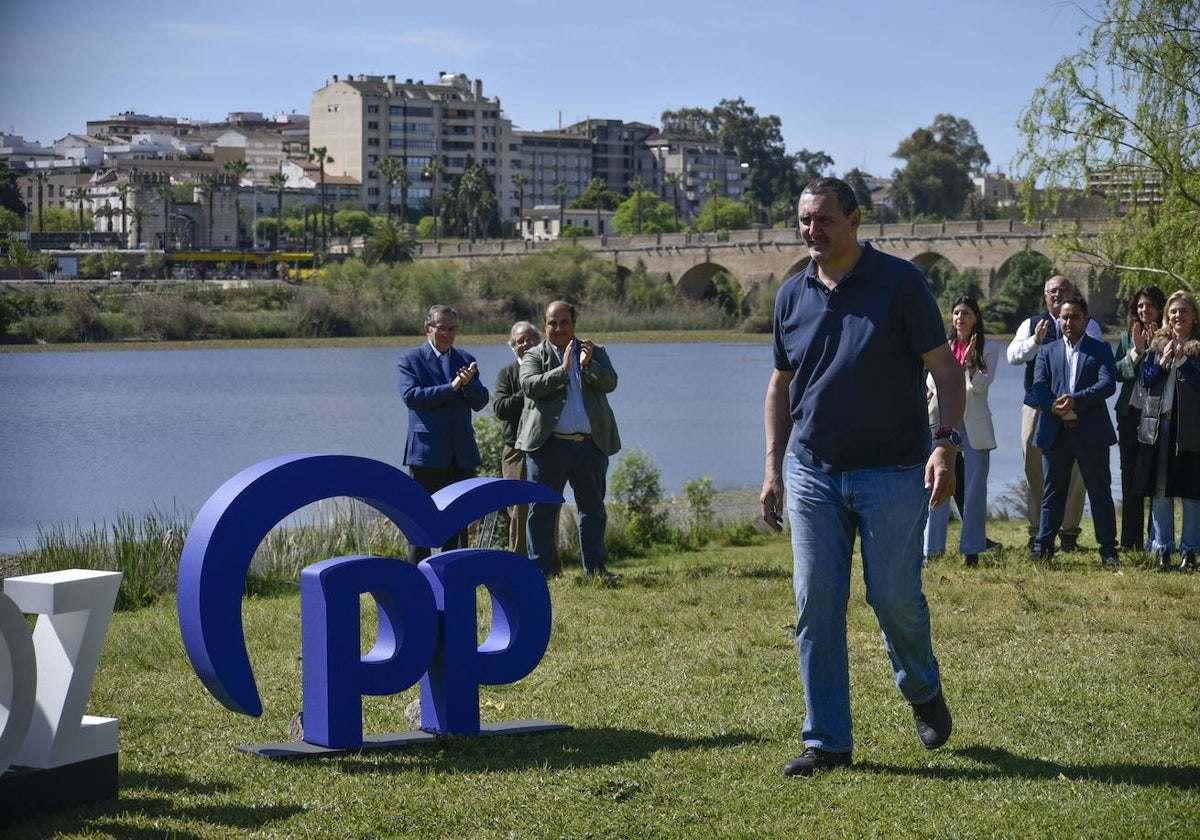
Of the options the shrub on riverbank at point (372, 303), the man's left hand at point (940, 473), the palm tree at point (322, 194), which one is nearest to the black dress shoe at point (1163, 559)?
the man's left hand at point (940, 473)

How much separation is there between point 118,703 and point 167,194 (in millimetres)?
43885

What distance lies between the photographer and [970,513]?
28.9 feet

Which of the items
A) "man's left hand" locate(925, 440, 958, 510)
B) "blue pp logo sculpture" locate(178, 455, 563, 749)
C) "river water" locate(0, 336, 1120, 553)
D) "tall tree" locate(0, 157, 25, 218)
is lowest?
"river water" locate(0, 336, 1120, 553)

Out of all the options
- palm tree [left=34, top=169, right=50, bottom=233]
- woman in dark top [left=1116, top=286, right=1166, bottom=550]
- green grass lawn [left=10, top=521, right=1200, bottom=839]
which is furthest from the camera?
palm tree [left=34, top=169, right=50, bottom=233]

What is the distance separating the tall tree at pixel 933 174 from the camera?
102812mm

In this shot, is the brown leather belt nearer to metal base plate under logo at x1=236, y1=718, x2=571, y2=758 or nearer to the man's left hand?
metal base plate under logo at x1=236, y1=718, x2=571, y2=758

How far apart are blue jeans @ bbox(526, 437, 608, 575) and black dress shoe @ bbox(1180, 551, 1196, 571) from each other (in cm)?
333

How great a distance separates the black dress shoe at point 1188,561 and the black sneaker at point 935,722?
4.27 metres

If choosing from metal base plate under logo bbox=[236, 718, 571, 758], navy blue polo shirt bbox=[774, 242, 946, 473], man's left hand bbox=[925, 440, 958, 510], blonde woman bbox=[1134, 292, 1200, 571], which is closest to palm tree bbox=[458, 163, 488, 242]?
blonde woman bbox=[1134, 292, 1200, 571]

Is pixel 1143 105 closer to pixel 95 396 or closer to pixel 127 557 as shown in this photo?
pixel 127 557

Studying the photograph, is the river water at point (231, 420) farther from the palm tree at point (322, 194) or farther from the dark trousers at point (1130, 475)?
the palm tree at point (322, 194)

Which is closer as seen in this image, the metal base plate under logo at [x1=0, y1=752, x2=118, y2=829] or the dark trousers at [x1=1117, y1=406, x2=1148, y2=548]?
the metal base plate under logo at [x1=0, y1=752, x2=118, y2=829]

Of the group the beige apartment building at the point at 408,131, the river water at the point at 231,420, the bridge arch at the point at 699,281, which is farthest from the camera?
the beige apartment building at the point at 408,131

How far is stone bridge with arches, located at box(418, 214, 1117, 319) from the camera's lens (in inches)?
2418
